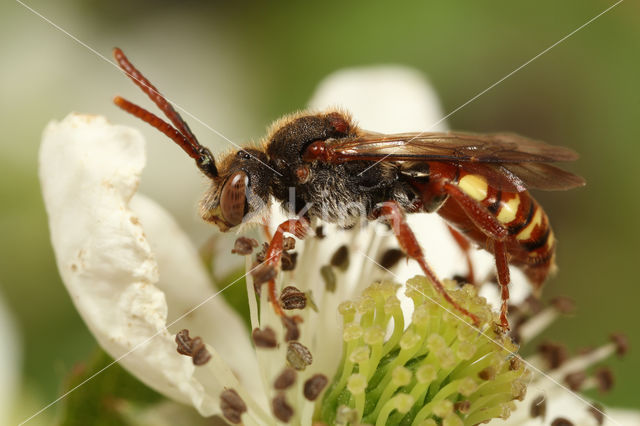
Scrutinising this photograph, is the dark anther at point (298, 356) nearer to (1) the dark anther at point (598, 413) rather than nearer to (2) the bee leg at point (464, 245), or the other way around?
(2) the bee leg at point (464, 245)

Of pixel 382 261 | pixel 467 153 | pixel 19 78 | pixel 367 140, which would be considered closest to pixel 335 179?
pixel 367 140

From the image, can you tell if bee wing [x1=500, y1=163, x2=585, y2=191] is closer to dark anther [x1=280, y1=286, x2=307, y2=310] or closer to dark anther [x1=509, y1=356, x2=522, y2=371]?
dark anther [x1=509, y1=356, x2=522, y2=371]

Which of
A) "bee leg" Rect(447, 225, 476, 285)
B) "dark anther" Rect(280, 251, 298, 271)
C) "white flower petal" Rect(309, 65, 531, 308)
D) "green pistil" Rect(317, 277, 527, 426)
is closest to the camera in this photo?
"green pistil" Rect(317, 277, 527, 426)

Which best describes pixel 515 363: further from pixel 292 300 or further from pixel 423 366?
pixel 292 300

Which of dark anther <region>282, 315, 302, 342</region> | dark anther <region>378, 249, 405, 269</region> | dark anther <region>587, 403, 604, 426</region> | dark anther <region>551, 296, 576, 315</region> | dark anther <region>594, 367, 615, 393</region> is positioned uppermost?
dark anther <region>282, 315, 302, 342</region>

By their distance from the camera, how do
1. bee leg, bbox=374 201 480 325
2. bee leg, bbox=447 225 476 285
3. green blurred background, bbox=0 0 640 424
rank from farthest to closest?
green blurred background, bbox=0 0 640 424
bee leg, bbox=447 225 476 285
bee leg, bbox=374 201 480 325

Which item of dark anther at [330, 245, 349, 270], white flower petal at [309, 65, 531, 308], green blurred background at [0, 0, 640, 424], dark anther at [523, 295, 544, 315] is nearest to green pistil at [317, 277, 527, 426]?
dark anther at [330, 245, 349, 270]

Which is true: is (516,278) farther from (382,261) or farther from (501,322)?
(501,322)
